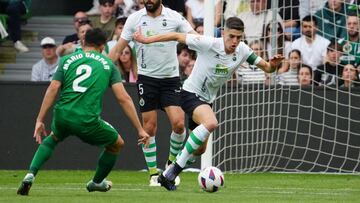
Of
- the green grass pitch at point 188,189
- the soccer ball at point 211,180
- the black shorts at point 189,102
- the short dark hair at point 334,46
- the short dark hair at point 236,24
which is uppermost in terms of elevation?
the short dark hair at point 236,24

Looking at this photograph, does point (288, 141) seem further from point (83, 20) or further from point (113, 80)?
point (113, 80)

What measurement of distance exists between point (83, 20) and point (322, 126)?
16.8 ft

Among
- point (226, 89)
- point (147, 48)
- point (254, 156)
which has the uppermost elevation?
point (147, 48)

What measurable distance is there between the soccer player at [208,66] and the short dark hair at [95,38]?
104 cm

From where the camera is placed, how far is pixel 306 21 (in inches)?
722

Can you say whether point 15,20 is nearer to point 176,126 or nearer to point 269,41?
point 269,41

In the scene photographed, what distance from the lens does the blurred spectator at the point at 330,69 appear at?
59.6 ft

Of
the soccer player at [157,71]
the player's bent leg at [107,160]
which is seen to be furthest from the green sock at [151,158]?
the player's bent leg at [107,160]

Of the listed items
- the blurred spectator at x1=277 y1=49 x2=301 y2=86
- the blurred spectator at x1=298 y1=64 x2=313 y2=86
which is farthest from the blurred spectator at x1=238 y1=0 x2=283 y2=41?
the blurred spectator at x1=298 y1=64 x2=313 y2=86

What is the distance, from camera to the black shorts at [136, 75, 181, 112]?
14820 mm

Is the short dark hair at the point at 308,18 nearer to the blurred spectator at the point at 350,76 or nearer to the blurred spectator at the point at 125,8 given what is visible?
the blurred spectator at the point at 350,76

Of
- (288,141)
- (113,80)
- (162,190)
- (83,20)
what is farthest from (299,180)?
(83,20)

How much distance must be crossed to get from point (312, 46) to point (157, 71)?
470 cm

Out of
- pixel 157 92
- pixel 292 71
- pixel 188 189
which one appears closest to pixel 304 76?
pixel 292 71
